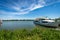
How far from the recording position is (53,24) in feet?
73.9

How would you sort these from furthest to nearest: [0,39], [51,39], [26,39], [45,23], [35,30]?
[45,23] < [35,30] < [26,39] < [51,39] < [0,39]

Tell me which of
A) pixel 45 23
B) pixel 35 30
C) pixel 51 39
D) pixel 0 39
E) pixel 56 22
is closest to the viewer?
pixel 0 39

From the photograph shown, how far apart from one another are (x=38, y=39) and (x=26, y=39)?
1.64ft

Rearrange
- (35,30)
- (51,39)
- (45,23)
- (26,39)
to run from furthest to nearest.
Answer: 1. (45,23)
2. (35,30)
3. (26,39)
4. (51,39)

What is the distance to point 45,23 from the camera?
2489 centimetres

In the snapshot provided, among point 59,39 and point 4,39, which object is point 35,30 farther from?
point 4,39

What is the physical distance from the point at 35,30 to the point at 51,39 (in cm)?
265

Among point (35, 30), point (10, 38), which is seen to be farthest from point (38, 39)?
point (35, 30)

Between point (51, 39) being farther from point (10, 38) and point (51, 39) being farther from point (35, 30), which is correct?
point (35, 30)

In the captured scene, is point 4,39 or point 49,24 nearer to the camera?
point 4,39

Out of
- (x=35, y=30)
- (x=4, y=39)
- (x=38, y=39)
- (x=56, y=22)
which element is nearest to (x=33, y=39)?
(x=38, y=39)

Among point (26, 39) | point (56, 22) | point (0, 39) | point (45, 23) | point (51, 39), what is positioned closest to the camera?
point (0, 39)

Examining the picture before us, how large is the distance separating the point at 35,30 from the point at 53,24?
46.2 feet

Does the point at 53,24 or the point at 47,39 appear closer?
the point at 47,39
